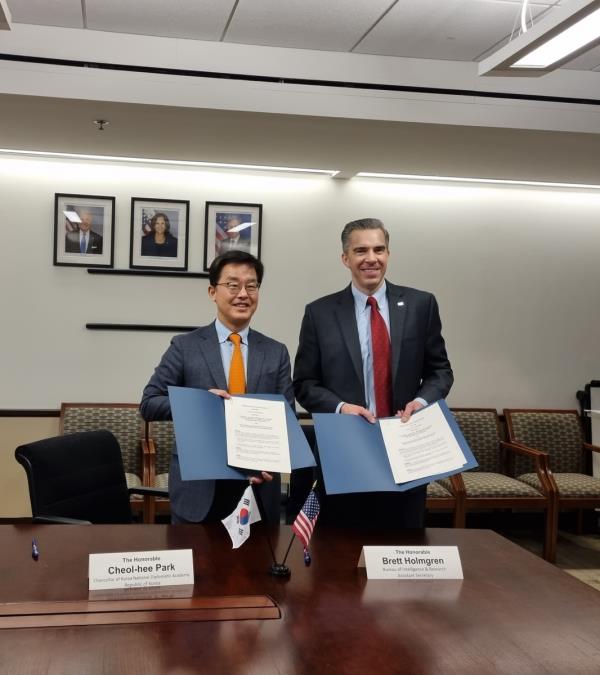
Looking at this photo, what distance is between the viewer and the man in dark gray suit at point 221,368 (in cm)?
274

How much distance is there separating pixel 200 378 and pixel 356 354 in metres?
0.61

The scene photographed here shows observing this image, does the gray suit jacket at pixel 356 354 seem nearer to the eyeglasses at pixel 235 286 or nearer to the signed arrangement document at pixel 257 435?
the eyeglasses at pixel 235 286

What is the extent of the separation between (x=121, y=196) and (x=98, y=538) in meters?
3.96

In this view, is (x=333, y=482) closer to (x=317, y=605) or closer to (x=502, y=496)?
(x=317, y=605)

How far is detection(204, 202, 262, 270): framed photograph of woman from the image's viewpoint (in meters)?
6.09

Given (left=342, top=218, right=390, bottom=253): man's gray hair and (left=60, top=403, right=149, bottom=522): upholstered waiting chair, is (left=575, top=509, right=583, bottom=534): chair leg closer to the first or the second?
(left=60, top=403, right=149, bottom=522): upholstered waiting chair

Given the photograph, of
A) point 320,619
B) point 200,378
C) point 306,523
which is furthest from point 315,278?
point 320,619

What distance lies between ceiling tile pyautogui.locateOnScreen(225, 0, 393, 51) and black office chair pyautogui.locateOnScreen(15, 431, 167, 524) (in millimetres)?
2200

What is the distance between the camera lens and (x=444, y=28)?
164 inches

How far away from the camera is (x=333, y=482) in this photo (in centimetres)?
239

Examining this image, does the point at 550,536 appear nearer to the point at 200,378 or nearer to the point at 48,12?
the point at 200,378

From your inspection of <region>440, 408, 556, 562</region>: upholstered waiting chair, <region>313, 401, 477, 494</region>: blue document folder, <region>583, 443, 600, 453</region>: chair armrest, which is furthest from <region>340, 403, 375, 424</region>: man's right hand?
<region>583, 443, 600, 453</region>: chair armrest

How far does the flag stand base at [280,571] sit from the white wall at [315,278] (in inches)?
160

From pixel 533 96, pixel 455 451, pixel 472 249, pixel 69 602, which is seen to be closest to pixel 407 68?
pixel 533 96
